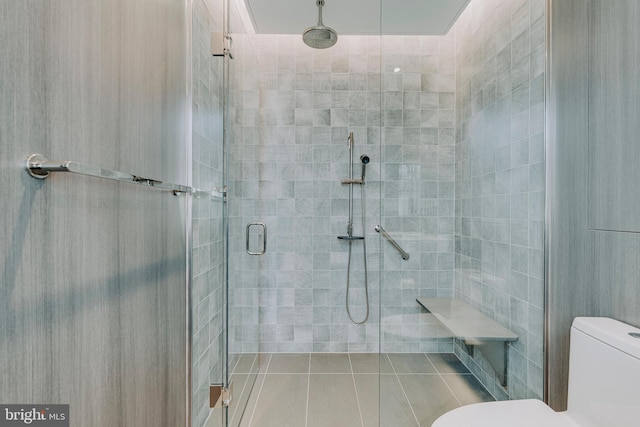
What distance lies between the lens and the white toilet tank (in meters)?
0.92

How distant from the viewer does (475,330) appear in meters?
1.54

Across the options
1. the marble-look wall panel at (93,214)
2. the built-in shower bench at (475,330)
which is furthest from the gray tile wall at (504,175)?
the marble-look wall panel at (93,214)

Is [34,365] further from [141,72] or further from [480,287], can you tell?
[480,287]

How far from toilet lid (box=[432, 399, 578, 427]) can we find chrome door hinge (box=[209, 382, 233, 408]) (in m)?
1.01

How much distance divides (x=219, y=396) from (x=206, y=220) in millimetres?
886

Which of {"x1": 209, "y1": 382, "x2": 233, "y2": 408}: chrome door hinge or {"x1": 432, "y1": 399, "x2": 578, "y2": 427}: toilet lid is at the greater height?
{"x1": 432, "y1": 399, "x2": 578, "y2": 427}: toilet lid

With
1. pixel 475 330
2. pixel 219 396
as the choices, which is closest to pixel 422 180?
pixel 475 330

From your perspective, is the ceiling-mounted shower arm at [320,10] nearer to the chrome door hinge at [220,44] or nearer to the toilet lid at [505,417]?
the chrome door hinge at [220,44]

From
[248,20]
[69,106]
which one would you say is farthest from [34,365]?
[248,20]
